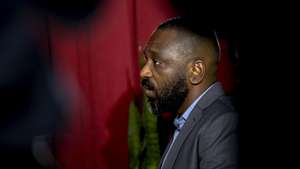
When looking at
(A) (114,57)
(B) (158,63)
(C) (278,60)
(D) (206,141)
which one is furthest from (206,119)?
(A) (114,57)

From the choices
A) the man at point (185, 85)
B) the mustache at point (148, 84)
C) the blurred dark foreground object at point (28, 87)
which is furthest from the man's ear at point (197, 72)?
the blurred dark foreground object at point (28, 87)

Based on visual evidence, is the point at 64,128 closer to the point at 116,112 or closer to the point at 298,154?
the point at 116,112

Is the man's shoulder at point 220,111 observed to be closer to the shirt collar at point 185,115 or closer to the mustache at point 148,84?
the shirt collar at point 185,115

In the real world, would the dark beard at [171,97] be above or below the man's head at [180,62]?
below

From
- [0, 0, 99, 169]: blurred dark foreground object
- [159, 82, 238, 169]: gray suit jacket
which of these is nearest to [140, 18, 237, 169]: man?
[159, 82, 238, 169]: gray suit jacket

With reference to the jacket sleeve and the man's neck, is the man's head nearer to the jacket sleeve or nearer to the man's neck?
the man's neck

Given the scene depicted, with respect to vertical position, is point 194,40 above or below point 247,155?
above

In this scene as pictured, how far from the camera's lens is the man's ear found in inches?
51.5

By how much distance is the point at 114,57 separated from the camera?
245cm

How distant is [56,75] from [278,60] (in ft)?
3.99

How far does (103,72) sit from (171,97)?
46.2 inches

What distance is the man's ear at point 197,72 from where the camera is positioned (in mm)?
1309

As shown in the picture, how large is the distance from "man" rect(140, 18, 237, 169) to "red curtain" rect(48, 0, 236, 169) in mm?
1059

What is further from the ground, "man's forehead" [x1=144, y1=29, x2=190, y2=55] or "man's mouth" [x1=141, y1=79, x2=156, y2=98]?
"man's forehead" [x1=144, y1=29, x2=190, y2=55]
